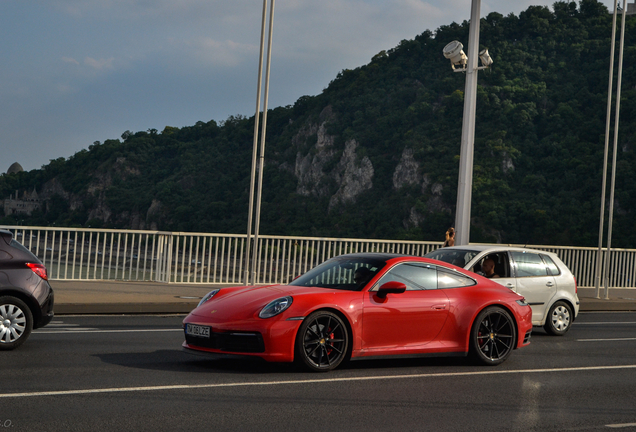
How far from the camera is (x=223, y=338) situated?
807 cm

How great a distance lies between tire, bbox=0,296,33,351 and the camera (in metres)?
9.05

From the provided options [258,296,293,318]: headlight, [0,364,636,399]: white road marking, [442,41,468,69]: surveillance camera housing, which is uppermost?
[442,41,468,69]: surveillance camera housing

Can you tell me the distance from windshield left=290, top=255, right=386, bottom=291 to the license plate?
4.93ft

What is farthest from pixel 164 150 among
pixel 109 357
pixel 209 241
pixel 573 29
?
pixel 109 357

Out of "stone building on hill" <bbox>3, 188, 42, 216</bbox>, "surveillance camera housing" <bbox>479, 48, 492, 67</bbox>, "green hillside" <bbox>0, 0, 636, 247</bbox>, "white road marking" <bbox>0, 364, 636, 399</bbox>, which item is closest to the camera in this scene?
"white road marking" <bbox>0, 364, 636, 399</bbox>

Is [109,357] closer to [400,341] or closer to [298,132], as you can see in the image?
[400,341]

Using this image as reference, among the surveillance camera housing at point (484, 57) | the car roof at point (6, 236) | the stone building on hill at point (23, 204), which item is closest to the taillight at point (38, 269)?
the car roof at point (6, 236)

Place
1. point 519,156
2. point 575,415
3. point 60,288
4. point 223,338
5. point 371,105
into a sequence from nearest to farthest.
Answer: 1. point 575,415
2. point 223,338
3. point 60,288
4. point 519,156
5. point 371,105

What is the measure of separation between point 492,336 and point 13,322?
5.80 metres

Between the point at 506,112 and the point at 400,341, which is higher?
the point at 506,112

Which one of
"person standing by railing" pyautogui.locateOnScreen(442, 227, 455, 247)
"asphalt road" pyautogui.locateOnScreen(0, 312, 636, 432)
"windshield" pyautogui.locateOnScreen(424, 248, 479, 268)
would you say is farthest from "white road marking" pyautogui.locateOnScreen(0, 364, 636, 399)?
"person standing by railing" pyautogui.locateOnScreen(442, 227, 455, 247)

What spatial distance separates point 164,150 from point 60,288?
338 ft

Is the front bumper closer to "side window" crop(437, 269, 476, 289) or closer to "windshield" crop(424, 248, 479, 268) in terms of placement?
"side window" crop(437, 269, 476, 289)

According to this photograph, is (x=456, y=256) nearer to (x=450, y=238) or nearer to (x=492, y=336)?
(x=492, y=336)
